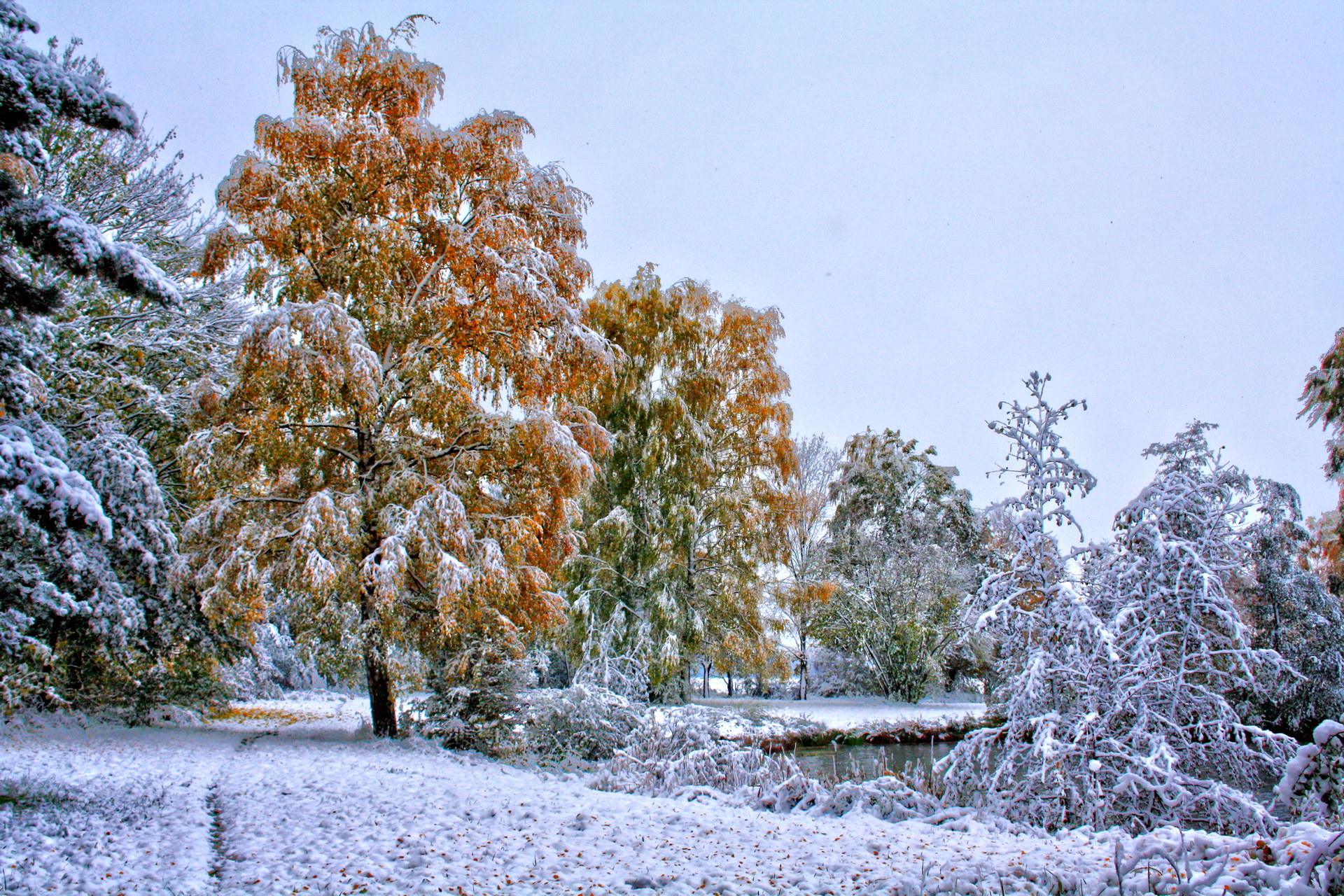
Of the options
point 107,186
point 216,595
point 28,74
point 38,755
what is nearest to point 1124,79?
point 28,74

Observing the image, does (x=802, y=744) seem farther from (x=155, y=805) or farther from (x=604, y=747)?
(x=155, y=805)

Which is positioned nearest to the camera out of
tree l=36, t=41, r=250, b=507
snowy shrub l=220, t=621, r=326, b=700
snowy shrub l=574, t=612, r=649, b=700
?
tree l=36, t=41, r=250, b=507

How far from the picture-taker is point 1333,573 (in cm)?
1562

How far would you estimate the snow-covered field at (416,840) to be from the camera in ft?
12.5

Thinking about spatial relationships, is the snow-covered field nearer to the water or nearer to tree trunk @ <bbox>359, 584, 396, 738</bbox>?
tree trunk @ <bbox>359, 584, 396, 738</bbox>

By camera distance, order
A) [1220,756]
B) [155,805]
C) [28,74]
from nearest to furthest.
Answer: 1. [28,74]
2. [155,805]
3. [1220,756]

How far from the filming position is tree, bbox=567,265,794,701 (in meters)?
14.4

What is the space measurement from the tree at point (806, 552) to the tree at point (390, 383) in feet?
21.6

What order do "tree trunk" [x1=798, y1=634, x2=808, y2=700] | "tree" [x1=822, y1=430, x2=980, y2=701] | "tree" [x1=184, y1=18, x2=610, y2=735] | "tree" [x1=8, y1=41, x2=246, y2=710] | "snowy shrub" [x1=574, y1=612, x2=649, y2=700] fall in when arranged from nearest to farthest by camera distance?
"tree" [x1=8, y1=41, x2=246, y2=710], "tree" [x1=184, y1=18, x2=610, y2=735], "snowy shrub" [x1=574, y1=612, x2=649, y2=700], "tree" [x1=822, y1=430, x2=980, y2=701], "tree trunk" [x1=798, y1=634, x2=808, y2=700]

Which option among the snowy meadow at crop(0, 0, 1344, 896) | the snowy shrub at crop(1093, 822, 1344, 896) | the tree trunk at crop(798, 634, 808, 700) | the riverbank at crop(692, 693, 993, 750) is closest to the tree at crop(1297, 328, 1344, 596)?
the snowy meadow at crop(0, 0, 1344, 896)

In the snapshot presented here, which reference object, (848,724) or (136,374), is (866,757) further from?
(136,374)

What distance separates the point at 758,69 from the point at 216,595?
62.3 ft

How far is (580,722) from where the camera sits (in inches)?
389

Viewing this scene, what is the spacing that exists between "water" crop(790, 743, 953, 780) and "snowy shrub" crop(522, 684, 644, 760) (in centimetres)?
236
